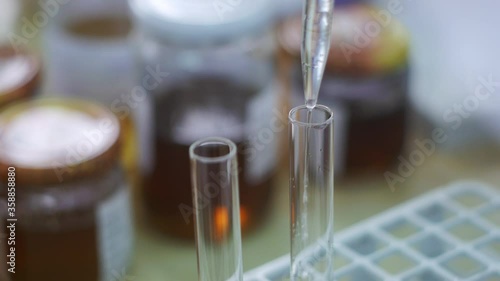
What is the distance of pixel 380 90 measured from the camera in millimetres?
562

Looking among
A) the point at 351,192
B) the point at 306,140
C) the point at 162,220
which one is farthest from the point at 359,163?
the point at 306,140

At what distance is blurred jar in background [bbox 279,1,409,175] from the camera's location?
560 millimetres

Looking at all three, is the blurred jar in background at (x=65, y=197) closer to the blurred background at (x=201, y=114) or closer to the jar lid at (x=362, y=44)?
the blurred background at (x=201, y=114)

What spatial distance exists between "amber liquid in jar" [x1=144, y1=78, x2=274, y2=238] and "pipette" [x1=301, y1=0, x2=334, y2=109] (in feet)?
0.66

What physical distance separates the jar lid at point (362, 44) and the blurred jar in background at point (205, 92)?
0.03 meters

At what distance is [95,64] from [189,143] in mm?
122

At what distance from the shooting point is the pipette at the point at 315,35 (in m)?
0.32

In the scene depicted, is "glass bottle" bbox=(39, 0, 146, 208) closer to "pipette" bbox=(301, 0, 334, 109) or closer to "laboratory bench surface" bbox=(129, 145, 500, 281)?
"laboratory bench surface" bbox=(129, 145, 500, 281)

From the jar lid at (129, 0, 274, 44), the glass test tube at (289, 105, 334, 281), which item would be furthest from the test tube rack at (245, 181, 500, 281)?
the jar lid at (129, 0, 274, 44)

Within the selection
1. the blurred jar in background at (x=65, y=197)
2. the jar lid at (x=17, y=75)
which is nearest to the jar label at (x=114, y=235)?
the blurred jar in background at (x=65, y=197)

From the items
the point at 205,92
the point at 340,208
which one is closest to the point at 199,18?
the point at 205,92

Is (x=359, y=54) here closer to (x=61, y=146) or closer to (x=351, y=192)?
(x=351, y=192)

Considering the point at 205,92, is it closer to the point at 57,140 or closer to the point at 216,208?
the point at 57,140

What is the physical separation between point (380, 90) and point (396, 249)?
0.18 metres
